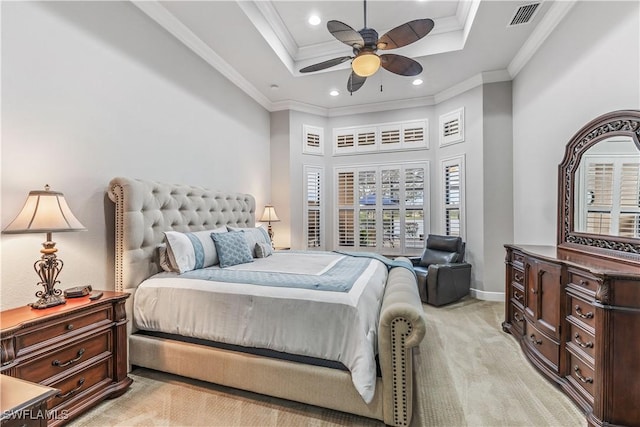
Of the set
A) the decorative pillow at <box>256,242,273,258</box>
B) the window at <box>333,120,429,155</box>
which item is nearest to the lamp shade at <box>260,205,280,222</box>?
the decorative pillow at <box>256,242,273,258</box>

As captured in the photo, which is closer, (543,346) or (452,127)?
(543,346)

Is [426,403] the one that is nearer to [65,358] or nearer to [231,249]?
[231,249]

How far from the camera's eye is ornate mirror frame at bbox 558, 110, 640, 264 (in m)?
2.02

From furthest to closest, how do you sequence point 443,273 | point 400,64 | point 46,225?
point 443,273 < point 400,64 < point 46,225

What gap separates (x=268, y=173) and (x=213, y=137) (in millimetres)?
1549

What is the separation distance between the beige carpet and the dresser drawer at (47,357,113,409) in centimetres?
17

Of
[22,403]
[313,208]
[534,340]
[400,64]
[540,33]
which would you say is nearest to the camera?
[22,403]

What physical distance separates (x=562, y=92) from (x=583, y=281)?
2145 mm

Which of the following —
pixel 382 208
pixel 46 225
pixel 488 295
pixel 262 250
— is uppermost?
pixel 382 208

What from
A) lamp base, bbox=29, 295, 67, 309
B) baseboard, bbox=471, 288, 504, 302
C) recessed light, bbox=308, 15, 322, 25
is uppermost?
recessed light, bbox=308, 15, 322, 25

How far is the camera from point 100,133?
2445mm

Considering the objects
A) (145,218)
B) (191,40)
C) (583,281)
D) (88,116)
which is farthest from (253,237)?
(583,281)

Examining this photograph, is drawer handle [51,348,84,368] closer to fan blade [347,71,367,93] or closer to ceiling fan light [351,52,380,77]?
ceiling fan light [351,52,380,77]

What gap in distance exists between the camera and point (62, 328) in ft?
5.80
